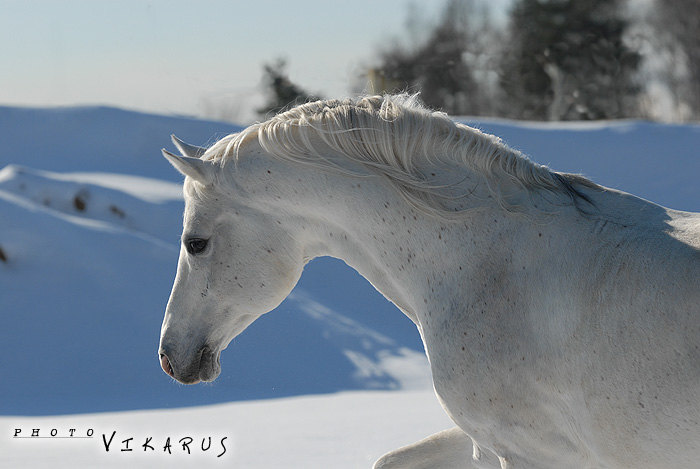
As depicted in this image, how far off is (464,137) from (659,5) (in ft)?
79.4

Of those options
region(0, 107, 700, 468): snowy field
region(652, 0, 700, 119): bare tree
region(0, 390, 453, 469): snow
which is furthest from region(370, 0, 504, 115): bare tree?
region(0, 390, 453, 469): snow

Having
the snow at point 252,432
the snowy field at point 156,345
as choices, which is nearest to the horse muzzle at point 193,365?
the snowy field at point 156,345

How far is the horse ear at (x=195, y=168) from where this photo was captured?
2.37 metres

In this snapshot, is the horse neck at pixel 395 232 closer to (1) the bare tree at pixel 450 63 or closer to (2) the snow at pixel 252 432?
(2) the snow at pixel 252 432

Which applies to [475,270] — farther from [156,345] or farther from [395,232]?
[156,345]

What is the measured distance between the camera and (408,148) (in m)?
2.32

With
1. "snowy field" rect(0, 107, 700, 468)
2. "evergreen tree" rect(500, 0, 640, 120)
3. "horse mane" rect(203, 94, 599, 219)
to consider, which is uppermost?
"horse mane" rect(203, 94, 599, 219)

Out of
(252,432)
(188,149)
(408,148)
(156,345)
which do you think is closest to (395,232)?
(408,148)

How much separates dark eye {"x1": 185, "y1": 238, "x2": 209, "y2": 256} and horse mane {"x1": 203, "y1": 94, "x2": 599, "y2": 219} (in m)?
0.32

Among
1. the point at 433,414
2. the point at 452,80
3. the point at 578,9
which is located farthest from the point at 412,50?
the point at 433,414

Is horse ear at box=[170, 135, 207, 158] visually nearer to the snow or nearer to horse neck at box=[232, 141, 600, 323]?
horse neck at box=[232, 141, 600, 323]

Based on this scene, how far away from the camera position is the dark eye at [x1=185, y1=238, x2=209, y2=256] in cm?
247

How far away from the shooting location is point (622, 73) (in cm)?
2081

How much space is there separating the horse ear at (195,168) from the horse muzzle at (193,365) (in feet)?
1.64
